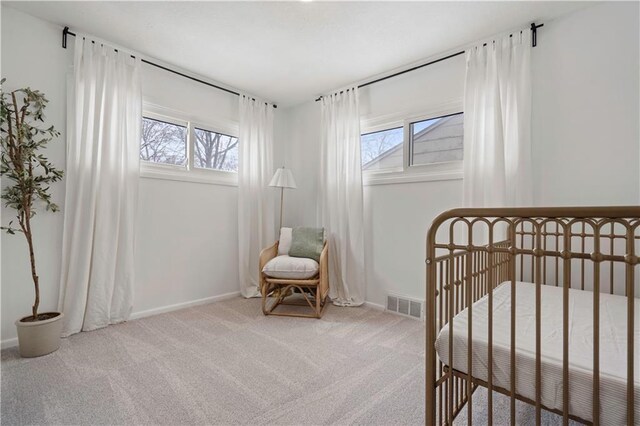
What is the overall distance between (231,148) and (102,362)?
2.36m

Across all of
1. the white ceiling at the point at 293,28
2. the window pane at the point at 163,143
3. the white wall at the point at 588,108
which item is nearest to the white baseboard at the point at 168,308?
the window pane at the point at 163,143

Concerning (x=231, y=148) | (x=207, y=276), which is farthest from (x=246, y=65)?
(x=207, y=276)

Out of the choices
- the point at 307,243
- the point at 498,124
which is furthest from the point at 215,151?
the point at 498,124

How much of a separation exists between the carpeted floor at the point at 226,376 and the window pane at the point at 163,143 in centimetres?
156

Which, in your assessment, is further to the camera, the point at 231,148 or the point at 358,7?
the point at 231,148

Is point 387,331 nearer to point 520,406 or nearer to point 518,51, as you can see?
point 520,406

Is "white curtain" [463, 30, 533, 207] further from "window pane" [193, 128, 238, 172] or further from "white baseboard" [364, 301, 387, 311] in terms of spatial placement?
"window pane" [193, 128, 238, 172]

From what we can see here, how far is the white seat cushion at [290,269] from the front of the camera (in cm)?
268

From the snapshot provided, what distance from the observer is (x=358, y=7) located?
77.6 inches

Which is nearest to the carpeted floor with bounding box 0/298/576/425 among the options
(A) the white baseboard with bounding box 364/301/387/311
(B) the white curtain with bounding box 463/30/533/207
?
(A) the white baseboard with bounding box 364/301/387/311

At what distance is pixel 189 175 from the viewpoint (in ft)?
9.74

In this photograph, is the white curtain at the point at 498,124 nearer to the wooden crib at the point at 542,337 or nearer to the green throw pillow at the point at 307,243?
the wooden crib at the point at 542,337

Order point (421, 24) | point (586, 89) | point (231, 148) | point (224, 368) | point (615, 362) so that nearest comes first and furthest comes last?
point (615, 362) < point (224, 368) < point (586, 89) < point (421, 24) < point (231, 148)

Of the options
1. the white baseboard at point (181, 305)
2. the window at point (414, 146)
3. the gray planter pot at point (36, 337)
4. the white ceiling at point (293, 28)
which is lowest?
the white baseboard at point (181, 305)
